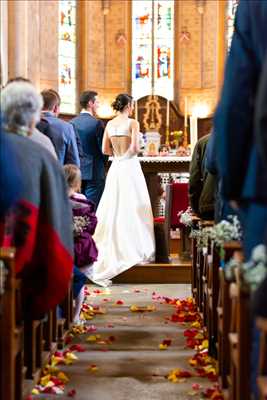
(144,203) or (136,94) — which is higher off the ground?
(136,94)

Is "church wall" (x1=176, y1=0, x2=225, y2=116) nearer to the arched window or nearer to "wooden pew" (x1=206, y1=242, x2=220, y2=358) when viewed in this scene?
the arched window

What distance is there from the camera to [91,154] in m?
7.88

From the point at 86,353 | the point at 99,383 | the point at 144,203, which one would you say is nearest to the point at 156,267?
the point at 144,203

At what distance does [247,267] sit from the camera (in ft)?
8.54

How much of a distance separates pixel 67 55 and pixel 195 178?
10079 mm

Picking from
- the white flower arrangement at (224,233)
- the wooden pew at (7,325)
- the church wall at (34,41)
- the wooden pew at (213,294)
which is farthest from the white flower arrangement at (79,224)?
the church wall at (34,41)

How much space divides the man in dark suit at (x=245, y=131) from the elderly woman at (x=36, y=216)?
0.75 meters

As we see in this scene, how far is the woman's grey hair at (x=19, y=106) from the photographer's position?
3385mm

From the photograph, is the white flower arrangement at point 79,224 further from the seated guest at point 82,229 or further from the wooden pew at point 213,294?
the wooden pew at point 213,294

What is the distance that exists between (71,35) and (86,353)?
1179cm

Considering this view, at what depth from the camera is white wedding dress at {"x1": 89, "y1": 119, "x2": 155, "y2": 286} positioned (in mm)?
7598

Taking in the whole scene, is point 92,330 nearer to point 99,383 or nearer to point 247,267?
point 99,383

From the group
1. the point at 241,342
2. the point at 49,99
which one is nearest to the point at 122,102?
the point at 49,99

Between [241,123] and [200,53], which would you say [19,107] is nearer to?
[241,123]
